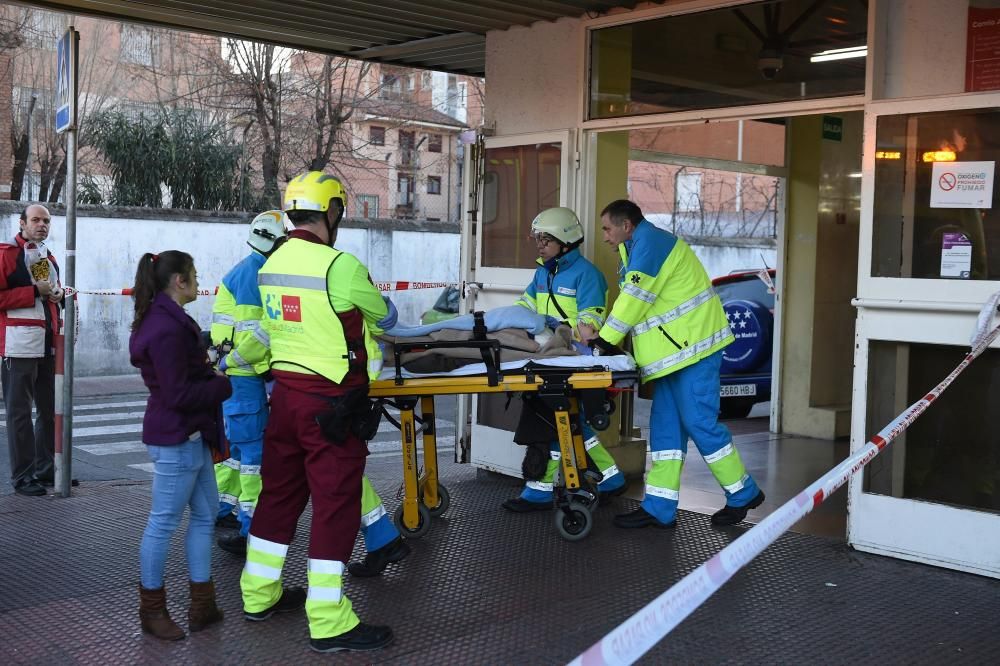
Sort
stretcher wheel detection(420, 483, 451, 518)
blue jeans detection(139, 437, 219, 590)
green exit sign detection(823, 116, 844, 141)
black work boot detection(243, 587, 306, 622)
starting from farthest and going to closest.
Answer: green exit sign detection(823, 116, 844, 141) → stretcher wheel detection(420, 483, 451, 518) → black work boot detection(243, 587, 306, 622) → blue jeans detection(139, 437, 219, 590)

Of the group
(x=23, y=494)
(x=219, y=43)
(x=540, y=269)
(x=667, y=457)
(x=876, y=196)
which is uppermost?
(x=219, y=43)

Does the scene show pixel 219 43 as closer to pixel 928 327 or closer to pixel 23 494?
pixel 23 494

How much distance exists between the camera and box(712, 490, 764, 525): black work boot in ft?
21.2

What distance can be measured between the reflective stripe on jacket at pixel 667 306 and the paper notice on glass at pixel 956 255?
1328 millimetres

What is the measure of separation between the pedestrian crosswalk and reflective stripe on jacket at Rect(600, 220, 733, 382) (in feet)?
12.0

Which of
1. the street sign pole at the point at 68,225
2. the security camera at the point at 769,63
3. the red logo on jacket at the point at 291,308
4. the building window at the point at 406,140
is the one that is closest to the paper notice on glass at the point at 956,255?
the security camera at the point at 769,63

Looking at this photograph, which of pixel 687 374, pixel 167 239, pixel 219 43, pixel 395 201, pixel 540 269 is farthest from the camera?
pixel 395 201

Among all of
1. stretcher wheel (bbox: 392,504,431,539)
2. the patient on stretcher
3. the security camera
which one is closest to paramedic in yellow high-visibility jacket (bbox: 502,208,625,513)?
the patient on stretcher

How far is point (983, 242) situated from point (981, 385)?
72cm

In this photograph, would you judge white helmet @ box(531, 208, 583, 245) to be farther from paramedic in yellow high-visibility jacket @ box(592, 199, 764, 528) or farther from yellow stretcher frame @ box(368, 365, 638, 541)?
yellow stretcher frame @ box(368, 365, 638, 541)

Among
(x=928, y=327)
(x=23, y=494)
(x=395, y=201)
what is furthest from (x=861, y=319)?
(x=395, y=201)

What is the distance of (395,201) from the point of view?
87.0 feet

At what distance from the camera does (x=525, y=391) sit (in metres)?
5.87

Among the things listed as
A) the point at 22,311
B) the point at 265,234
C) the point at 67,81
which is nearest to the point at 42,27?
the point at 67,81
